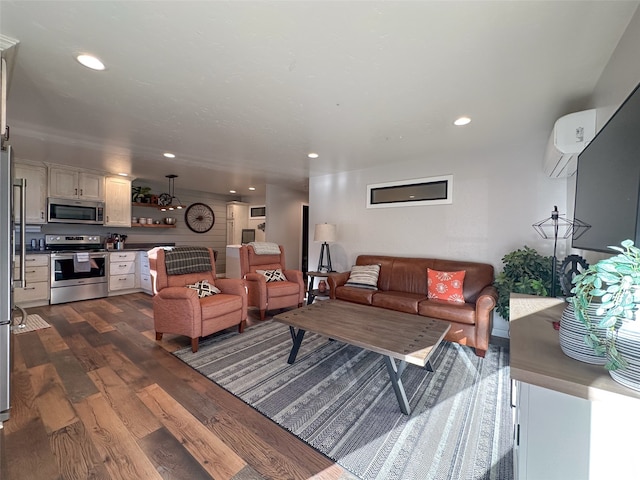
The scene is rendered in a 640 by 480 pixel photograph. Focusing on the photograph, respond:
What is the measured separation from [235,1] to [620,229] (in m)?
1.83

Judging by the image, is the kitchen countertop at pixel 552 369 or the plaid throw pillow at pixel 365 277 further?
the plaid throw pillow at pixel 365 277

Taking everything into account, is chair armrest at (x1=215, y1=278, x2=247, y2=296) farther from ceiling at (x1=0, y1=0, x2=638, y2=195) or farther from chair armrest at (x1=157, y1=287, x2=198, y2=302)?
ceiling at (x1=0, y1=0, x2=638, y2=195)

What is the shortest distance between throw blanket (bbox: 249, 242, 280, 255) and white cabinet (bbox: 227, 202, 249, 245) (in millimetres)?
3349

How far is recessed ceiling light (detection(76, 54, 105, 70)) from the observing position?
63.9 inches

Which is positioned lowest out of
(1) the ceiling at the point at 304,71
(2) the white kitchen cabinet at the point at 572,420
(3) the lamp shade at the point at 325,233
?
(2) the white kitchen cabinet at the point at 572,420

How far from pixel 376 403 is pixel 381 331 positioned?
0.51 meters

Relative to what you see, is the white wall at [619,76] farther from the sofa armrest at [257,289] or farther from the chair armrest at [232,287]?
the sofa armrest at [257,289]

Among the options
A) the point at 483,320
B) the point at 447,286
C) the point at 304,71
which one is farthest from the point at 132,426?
the point at 447,286

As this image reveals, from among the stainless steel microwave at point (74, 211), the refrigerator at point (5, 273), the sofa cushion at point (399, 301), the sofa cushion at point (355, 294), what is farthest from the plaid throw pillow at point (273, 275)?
the stainless steel microwave at point (74, 211)

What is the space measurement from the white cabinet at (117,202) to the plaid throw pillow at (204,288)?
318 cm

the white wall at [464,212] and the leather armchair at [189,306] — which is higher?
the white wall at [464,212]

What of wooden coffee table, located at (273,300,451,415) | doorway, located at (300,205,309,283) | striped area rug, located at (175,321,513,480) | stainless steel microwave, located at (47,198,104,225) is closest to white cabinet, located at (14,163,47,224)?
stainless steel microwave, located at (47,198,104,225)

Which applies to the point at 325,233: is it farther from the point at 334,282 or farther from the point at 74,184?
the point at 74,184

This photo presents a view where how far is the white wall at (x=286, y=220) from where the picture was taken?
6137 mm
